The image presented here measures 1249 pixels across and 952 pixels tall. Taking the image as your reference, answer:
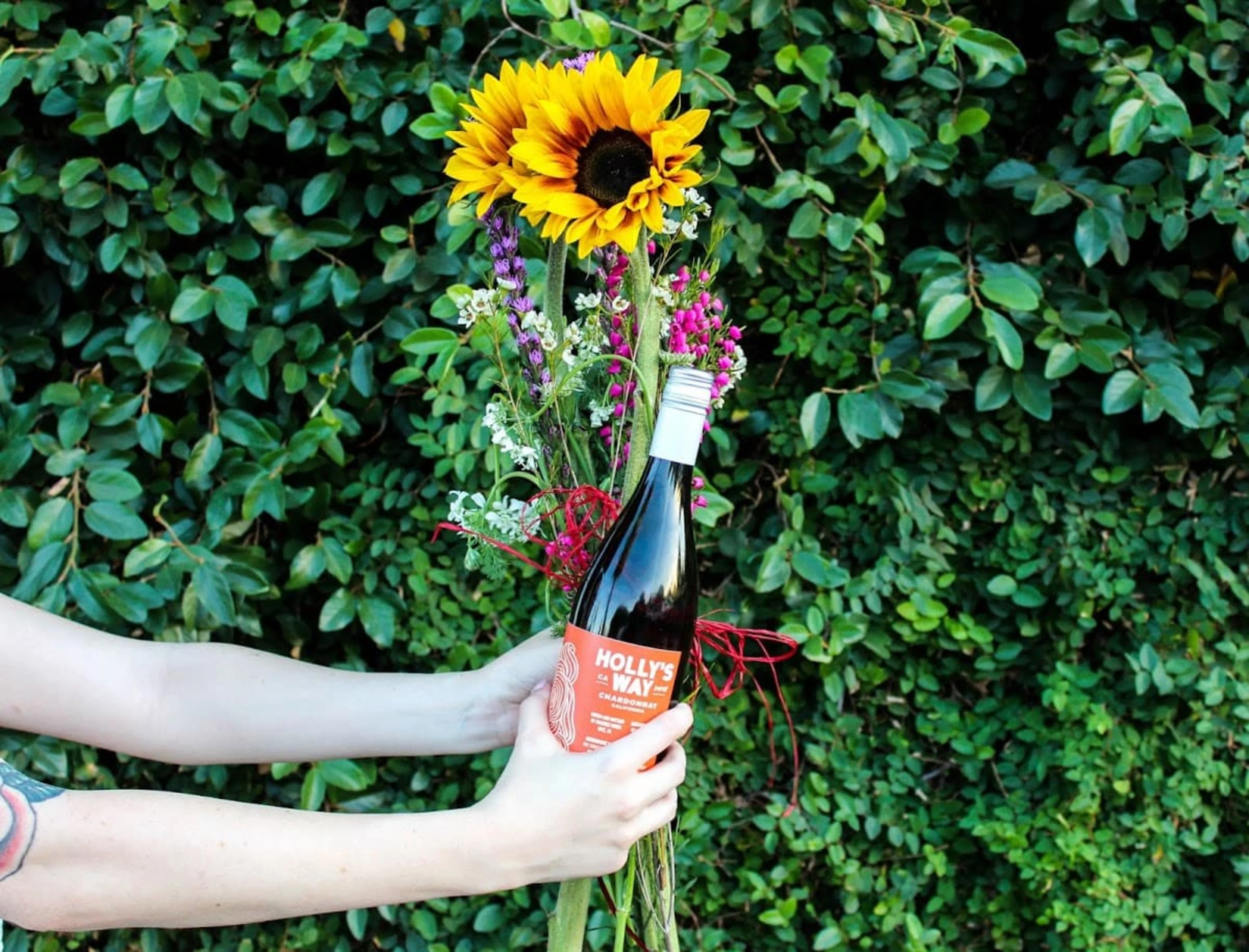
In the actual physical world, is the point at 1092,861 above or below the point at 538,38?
below

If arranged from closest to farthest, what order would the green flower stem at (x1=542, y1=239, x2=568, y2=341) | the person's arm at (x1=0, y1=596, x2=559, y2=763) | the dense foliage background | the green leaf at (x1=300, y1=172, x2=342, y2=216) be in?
the green flower stem at (x1=542, y1=239, x2=568, y2=341) → the person's arm at (x1=0, y1=596, x2=559, y2=763) → the dense foliage background → the green leaf at (x1=300, y1=172, x2=342, y2=216)

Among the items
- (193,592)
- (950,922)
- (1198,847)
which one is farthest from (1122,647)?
(193,592)

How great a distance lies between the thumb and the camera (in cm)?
82

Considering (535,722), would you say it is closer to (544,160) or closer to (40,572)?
(544,160)

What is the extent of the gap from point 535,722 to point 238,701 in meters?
0.43

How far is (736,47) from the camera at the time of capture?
1.60 m

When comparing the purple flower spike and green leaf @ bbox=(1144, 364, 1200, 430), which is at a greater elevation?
the purple flower spike

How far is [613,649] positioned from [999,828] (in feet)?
3.62

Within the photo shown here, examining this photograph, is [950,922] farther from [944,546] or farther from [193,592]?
[193,592]

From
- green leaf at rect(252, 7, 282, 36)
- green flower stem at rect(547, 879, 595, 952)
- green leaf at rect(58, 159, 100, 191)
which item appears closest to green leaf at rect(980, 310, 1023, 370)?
green flower stem at rect(547, 879, 595, 952)

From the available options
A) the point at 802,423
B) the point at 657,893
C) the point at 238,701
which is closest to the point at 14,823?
the point at 238,701

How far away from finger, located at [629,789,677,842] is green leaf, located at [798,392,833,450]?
78 cm

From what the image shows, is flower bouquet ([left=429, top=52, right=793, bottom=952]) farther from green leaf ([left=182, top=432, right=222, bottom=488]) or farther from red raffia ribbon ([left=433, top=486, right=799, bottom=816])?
green leaf ([left=182, top=432, right=222, bottom=488])

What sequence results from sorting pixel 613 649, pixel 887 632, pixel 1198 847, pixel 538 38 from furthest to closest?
pixel 887 632, pixel 1198 847, pixel 538 38, pixel 613 649
